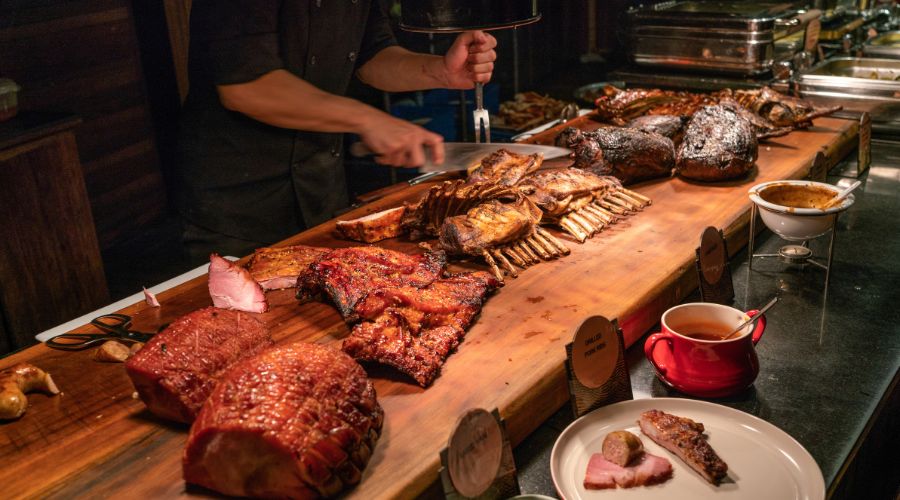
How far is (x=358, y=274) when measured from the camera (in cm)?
255

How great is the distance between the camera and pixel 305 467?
162cm

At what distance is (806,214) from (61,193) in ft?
15.3

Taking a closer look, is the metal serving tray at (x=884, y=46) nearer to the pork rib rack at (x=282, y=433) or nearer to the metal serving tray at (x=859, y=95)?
the metal serving tray at (x=859, y=95)

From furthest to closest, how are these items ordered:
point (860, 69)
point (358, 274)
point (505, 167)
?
1. point (860, 69)
2. point (505, 167)
3. point (358, 274)

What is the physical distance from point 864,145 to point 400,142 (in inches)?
104

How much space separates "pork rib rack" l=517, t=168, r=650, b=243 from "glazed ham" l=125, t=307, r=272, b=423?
1409 mm

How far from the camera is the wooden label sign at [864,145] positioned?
395 centimetres

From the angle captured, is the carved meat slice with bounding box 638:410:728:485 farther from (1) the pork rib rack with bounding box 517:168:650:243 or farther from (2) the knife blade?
(2) the knife blade

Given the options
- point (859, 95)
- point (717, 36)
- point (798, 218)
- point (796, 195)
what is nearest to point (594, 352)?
point (798, 218)

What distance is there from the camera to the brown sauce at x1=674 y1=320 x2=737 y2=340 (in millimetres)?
2170

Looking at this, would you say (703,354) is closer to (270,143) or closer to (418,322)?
(418,322)

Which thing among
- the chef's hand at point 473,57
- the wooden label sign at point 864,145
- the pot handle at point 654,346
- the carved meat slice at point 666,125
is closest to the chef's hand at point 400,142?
the chef's hand at point 473,57

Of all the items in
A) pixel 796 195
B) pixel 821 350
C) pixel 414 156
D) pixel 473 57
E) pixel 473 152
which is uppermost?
pixel 473 57

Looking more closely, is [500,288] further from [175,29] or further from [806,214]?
[175,29]
